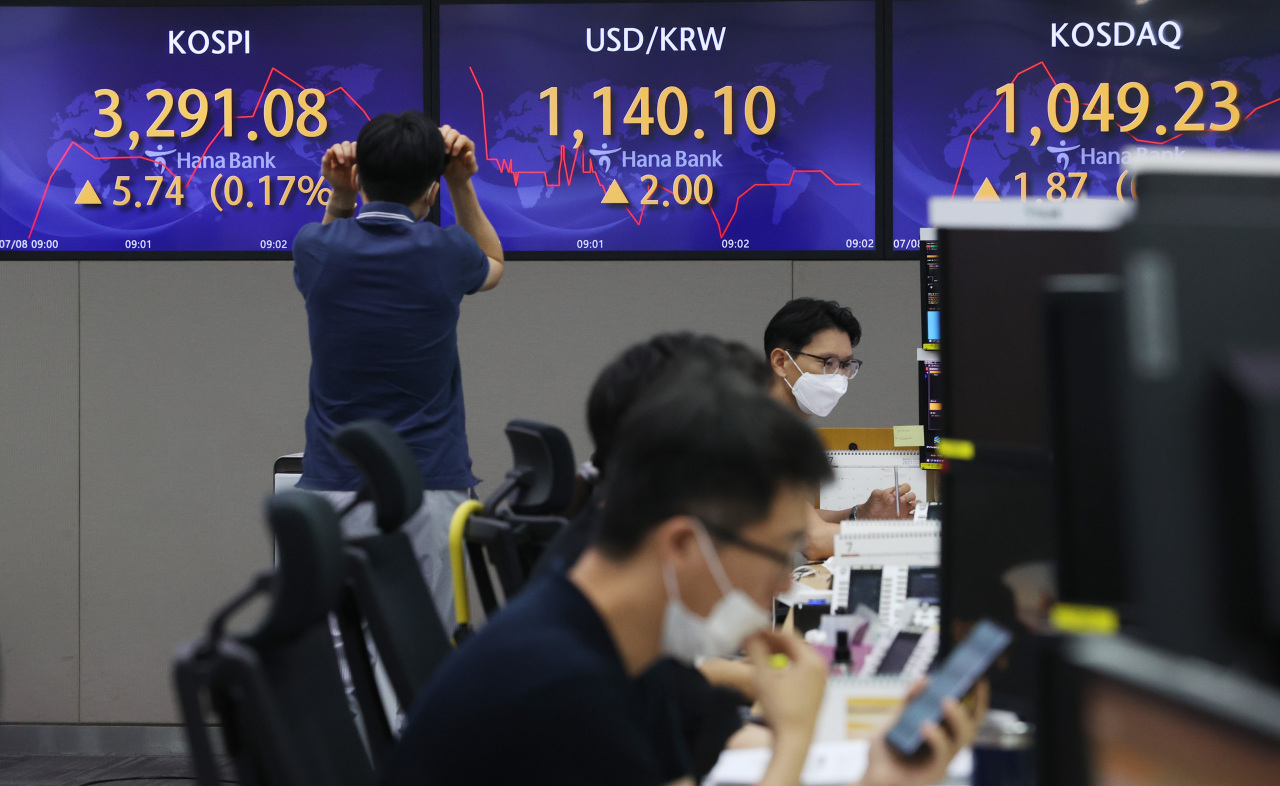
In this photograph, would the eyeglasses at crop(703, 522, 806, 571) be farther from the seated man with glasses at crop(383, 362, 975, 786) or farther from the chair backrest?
the chair backrest

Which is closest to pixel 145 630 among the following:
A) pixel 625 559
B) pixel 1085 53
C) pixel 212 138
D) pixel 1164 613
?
A: pixel 212 138

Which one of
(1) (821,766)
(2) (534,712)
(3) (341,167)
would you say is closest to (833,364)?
(3) (341,167)

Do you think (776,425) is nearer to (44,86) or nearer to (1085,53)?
(1085,53)

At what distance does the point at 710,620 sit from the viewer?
1.05 metres

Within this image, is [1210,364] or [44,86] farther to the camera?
[44,86]

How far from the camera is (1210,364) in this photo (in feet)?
1.71

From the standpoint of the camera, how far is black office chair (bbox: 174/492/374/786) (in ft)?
3.46

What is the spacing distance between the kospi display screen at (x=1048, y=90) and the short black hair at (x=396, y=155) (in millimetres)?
1758

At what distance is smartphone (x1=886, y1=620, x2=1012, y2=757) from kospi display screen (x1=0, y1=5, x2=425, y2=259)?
3.01 meters

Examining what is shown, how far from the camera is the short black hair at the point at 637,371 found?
1.58 metres

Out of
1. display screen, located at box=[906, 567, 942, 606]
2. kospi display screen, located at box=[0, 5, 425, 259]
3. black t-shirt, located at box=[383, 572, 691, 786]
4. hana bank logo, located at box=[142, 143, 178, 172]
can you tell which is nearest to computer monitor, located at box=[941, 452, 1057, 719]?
black t-shirt, located at box=[383, 572, 691, 786]

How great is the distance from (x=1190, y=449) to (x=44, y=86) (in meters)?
3.99

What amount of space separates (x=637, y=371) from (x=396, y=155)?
44.0 inches
